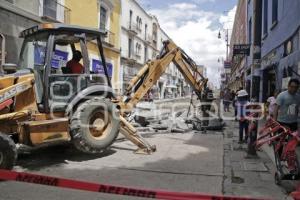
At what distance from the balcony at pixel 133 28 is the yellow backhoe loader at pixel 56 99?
2993 cm

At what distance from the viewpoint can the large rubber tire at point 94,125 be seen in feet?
26.6

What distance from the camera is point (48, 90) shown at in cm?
792

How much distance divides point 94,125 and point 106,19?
17.8 meters

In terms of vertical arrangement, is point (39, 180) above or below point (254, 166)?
above

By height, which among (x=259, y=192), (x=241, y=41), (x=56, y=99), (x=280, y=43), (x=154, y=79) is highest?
(x=241, y=41)

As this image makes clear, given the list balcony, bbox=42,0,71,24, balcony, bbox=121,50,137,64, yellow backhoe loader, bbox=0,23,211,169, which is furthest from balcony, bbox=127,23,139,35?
yellow backhoe loader, bbox=0,23,211,169

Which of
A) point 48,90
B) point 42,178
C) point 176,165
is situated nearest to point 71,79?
point 48,90

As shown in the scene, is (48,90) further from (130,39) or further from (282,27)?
(130,39)

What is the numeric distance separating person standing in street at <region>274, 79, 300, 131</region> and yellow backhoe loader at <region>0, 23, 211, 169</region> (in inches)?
123

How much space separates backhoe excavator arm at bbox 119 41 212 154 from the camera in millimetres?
9398

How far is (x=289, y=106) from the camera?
736 centimetres

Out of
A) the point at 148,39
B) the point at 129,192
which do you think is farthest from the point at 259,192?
the point at 148,39

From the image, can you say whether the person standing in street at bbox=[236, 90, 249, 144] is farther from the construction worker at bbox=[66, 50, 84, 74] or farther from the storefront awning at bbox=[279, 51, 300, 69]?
the construction worker at bbox=[66, 50, 84, 74]

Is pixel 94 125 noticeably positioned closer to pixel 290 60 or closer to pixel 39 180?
pixel 39 180
